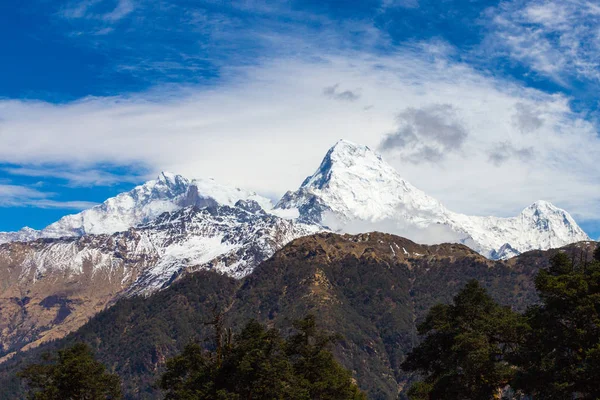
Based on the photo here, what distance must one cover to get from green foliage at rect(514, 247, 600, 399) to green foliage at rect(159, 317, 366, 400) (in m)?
34.1

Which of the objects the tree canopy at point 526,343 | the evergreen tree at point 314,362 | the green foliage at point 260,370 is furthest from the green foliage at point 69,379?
the tree canopy at point 526,343

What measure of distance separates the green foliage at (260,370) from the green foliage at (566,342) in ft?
112

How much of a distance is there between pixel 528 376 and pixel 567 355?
4267mm

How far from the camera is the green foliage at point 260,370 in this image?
95.9 metres

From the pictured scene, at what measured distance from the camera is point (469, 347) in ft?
276

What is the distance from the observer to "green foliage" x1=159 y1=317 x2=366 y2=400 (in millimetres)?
95875

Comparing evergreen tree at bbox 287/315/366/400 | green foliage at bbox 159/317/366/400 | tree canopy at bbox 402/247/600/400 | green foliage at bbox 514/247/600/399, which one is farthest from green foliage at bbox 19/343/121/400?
green foliage at bbox 514/247/600/399

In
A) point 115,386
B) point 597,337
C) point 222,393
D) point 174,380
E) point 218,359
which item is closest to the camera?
point 597,337

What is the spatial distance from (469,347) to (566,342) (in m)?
16.7

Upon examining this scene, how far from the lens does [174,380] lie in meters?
111

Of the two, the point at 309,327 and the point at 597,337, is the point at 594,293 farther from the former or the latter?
the point at 309,327

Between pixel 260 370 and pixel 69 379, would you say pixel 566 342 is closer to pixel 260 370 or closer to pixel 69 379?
pixel 260 370

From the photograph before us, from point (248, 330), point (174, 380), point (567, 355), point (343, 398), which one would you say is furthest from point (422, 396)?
point (567, 355)

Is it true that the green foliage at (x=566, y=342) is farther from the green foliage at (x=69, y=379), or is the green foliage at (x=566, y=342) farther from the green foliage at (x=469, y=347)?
the green foliage at (x=69, y=379)
